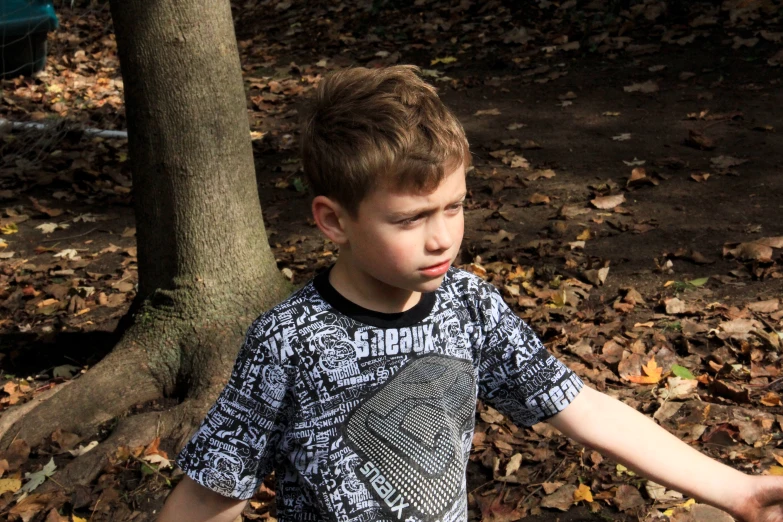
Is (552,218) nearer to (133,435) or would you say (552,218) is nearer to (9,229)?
(133,435)

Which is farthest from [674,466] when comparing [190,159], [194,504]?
[190,159]

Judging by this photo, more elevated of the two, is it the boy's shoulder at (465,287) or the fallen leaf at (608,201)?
the boy's shoulder at (465,287)

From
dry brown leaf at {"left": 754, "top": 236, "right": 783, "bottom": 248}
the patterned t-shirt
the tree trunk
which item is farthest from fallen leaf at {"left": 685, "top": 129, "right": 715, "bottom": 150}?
the patterned t-shirt

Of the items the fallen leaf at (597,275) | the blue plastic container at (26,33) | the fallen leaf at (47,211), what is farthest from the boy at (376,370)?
the blue plastic container at (26,33)

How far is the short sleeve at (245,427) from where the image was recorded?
176 cm

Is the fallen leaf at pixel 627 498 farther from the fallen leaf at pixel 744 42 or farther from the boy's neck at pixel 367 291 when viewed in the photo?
the fallen leaf at pixel 744 42

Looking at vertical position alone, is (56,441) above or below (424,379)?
below

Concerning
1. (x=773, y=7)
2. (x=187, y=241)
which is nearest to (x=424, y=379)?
(x=187, y=241)

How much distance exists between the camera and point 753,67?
23.2ft

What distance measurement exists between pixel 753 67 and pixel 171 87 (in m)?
5.49

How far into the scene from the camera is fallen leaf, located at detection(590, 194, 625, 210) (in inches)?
201

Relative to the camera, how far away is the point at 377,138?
1658 mm

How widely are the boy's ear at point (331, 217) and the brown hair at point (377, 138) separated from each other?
0.02 m

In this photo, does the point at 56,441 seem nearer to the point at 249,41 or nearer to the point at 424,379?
the point at 424,379
